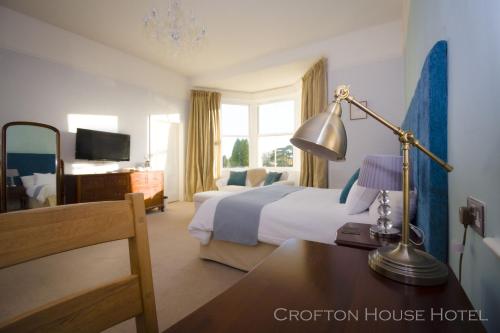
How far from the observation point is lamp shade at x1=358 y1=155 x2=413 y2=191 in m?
1.15

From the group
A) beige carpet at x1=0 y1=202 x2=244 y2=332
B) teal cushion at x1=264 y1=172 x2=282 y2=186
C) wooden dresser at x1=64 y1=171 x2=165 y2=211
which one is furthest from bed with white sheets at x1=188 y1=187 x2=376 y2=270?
teal cushion at x1=264 y1=172 x2=282 y2=186

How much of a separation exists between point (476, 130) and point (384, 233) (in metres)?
0.71

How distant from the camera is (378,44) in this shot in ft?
12.1

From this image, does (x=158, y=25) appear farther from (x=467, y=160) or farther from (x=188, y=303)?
(x=467, y=160)

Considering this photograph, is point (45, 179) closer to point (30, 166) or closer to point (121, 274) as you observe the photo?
point (30, 166)

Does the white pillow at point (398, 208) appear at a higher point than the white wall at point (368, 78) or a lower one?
lower

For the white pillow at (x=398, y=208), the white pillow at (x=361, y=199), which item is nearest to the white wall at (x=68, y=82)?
the white pillow at (x=361, y=199)

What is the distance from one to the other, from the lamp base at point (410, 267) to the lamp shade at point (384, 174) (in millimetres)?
480

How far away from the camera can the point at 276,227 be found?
6.51ft

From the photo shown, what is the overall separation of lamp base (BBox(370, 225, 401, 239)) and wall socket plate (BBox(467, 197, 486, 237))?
539mm

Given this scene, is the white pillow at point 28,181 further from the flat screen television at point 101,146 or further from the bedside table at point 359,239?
the bedside table at point 359,239

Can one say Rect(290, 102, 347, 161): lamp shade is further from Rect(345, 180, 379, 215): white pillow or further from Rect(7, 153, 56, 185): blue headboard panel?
Rect(7, 153, 56, 185): blue headboard panel

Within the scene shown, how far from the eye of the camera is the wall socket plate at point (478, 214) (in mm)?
663

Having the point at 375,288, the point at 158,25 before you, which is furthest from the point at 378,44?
the point at 375,288
